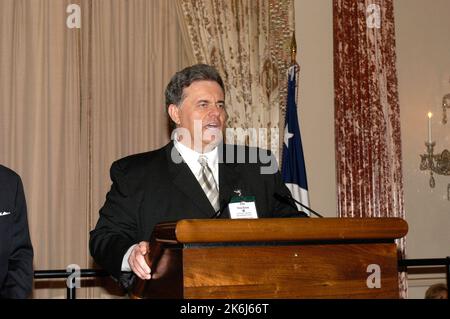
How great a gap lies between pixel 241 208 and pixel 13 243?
3.62ft

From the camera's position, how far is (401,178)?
786cm

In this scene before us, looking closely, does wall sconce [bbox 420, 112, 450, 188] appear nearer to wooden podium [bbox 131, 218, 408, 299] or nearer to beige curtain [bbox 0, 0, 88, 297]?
beige curtain [bbox 0, 0, 88, 297]

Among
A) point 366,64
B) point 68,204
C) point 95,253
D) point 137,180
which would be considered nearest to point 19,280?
point 95,253

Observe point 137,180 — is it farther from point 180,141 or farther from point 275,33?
point 275,33

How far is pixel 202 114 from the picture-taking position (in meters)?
3.80

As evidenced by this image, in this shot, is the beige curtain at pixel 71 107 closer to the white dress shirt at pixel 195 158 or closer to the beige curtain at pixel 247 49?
the beige curtain at pixel 247 49

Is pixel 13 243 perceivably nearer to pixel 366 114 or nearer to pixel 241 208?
pixel 241 208

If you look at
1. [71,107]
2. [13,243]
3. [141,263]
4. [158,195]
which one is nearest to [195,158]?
[158,195]

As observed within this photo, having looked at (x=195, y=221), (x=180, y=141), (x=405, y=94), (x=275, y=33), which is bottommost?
(x=195, y=221)

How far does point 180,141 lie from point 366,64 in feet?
14.8

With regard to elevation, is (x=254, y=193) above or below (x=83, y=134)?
below

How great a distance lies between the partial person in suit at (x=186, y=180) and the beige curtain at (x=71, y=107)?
9.94 ft

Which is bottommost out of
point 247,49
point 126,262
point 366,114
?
point 126,262

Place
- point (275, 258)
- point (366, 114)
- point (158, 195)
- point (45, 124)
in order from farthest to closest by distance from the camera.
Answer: point (366, 114)
point (45, 124)
point (158, 195)
point (275, 258)
